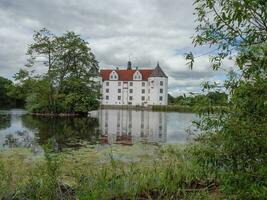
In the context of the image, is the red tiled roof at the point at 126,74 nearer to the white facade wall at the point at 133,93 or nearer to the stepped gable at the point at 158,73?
the white facade wall at the point at 133,93

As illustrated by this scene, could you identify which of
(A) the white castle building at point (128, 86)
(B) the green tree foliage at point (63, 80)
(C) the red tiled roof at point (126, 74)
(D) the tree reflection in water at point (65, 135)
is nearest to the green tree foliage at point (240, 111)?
(D) the tree reflection in water at point (65, 135)

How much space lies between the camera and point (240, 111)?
9.90ft

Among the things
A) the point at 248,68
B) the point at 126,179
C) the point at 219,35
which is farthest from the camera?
the point at 126,179

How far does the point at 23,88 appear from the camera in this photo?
41344mm

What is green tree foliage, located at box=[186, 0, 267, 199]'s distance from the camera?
2840 millimetres

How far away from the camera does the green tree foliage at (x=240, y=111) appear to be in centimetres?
284

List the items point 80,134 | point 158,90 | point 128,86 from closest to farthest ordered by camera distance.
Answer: point 80,134, point 158,90, point 128,86

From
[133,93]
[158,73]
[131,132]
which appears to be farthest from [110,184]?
[133,93]

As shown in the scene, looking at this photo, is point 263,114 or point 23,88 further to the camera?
point 23,88

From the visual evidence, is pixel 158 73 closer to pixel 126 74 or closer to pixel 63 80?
pixel 126 74

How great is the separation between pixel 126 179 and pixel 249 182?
285cm

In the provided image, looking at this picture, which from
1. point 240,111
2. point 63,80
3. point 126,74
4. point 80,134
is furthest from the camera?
point 126,74

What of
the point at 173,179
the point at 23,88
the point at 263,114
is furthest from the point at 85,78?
the point at 263,114

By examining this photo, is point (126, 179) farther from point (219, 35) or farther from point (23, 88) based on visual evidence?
point (23, 88)
